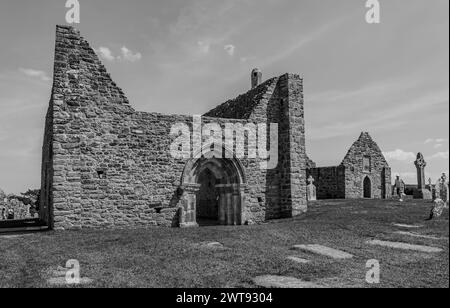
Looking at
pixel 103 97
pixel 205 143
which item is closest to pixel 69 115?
pixel 103 97

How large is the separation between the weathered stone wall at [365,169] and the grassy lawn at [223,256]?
13950 millimetres

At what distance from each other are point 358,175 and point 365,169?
104 cm

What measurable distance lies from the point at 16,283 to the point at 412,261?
23.5 feet

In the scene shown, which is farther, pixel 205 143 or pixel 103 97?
pixel 205 143

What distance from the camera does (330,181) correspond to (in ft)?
84.5

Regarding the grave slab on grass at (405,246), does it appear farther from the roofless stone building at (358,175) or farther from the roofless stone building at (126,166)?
the roofless stone building at (358,175)

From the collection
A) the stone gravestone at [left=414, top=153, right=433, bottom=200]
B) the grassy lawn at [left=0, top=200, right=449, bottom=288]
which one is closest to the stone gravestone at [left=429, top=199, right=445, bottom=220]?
the grassy lawn at [left=0, top=200, right=449, bottom=288]

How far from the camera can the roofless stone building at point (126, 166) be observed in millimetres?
11641

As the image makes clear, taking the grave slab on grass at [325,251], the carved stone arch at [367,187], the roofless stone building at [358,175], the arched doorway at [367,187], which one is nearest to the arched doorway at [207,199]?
the roofless stone building at [358,175]

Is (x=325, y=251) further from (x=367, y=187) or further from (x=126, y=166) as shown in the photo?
(x=367, y=187)

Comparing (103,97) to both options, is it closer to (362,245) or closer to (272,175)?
(272,175)

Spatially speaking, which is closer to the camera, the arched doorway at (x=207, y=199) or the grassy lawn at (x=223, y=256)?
the grassy lawn at (x=223, y=256)

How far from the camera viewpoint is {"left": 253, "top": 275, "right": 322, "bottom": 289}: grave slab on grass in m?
5.66
